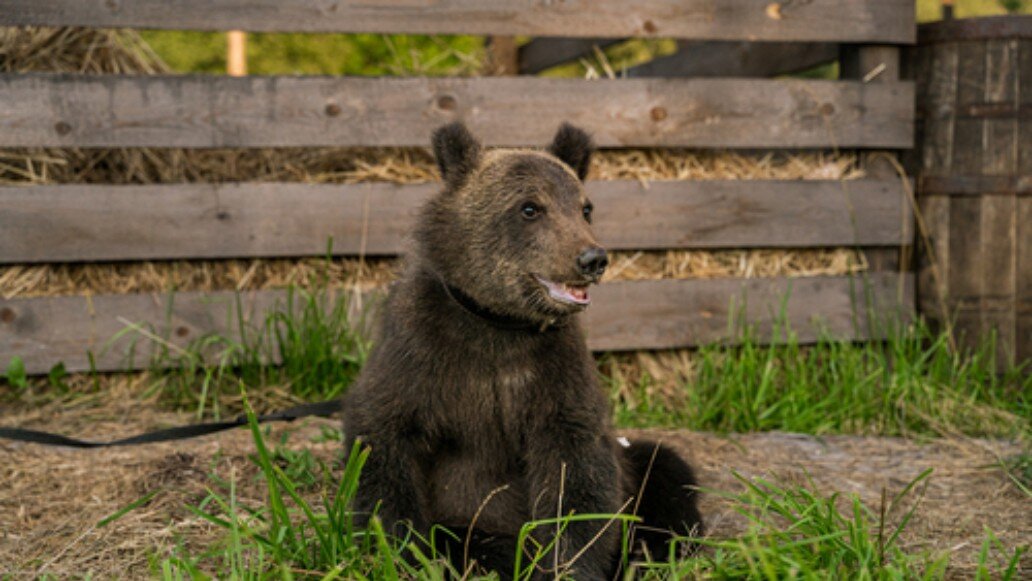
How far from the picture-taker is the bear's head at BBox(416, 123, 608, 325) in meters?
2.72

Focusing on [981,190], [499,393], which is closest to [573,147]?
[499,393]

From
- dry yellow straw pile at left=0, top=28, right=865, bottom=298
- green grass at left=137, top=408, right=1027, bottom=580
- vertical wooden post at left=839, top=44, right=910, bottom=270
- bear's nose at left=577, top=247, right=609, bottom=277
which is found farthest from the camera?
vertical wooden post at left=839, top=44, right=910, bottom=270

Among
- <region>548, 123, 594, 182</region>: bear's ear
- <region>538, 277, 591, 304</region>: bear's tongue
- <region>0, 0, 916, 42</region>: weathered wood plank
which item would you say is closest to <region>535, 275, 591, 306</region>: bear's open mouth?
<region>538, 277, 591, 304</region>: bear's tongue

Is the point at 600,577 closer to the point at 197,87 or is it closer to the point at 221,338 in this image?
the point at 221,338

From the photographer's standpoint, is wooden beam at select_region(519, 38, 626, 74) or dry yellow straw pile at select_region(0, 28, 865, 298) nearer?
dry yellow straw pile at select_region(0, 28, 865, 298)

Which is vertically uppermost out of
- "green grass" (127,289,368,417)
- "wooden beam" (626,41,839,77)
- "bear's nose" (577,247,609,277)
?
"wooden beam" (626,41,839,77)

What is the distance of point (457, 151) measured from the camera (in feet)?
10.1

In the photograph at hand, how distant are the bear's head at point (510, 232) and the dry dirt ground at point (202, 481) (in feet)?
3.18

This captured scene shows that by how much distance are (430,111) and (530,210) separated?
254 centimetres

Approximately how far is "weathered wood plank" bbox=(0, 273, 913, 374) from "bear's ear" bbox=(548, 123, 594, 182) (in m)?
2.16

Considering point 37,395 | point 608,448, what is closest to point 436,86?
point 37,395

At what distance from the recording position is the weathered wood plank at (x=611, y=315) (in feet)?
16.2

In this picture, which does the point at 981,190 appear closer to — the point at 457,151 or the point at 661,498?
the point at 661,498

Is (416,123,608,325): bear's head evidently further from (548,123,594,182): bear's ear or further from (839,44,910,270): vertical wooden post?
(839,44,910,270): vertical wooden post
